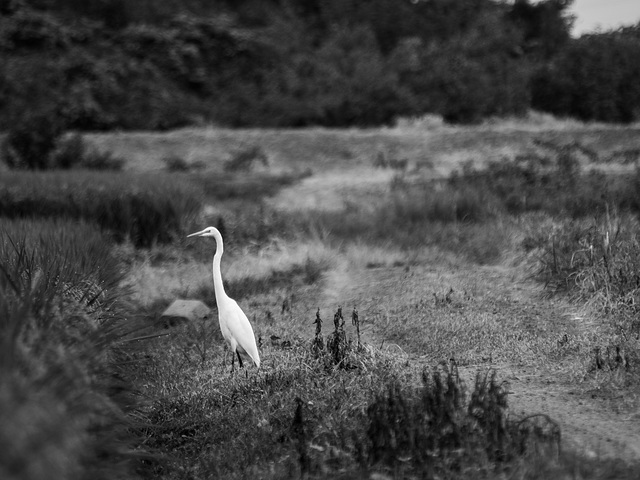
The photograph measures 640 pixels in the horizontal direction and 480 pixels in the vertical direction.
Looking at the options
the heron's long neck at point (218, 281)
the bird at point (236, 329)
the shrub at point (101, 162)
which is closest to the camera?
the bird at point (236, 329)

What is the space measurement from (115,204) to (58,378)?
31.6 ft

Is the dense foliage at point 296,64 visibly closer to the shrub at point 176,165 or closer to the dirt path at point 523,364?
the shrub at point 176,165

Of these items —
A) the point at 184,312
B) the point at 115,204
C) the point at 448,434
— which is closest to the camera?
the point at 448,434

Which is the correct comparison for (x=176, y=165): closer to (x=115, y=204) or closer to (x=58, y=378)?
(x=115, y=204)

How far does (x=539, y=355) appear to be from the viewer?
7.30 m

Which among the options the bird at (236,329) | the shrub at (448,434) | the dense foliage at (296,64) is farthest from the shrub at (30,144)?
the shrub at (448,434)

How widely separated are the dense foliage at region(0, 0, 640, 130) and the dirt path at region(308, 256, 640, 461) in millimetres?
15871

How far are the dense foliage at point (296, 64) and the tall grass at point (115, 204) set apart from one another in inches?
397

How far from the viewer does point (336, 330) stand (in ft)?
22.2

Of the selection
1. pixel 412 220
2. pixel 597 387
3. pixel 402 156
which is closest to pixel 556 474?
pixel 597 387

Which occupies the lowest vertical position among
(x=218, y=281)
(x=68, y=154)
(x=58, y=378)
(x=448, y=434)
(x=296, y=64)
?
(x=448, y=434)

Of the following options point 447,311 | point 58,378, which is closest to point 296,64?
A: point 447,311

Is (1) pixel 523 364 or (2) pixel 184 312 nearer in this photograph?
(1) pixel 523 364

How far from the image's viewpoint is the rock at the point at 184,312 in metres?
9.09
